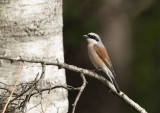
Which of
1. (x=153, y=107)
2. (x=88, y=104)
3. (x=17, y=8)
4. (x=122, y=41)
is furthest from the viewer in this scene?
(x=88, y=104)

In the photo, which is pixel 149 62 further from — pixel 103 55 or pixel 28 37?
pixel 28 37

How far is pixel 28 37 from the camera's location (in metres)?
3.43

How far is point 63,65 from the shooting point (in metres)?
3.04

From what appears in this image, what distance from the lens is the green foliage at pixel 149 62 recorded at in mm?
5965

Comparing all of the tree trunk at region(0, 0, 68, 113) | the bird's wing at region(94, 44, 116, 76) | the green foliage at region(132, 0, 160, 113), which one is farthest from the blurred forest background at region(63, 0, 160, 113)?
the tree trunk at region(0, 0, 68, 113)

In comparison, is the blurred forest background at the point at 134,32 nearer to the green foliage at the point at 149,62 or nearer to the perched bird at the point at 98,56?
the green foliage at the point at 149,62

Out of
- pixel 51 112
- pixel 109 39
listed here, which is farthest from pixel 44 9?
pixel 109 39

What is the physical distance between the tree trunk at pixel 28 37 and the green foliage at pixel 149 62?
104 inches

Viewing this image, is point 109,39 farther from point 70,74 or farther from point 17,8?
point 17,8

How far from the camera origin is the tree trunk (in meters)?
3.39

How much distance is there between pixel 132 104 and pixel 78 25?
362 centimetres

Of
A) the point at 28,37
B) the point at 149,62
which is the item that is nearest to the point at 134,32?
the point at 149,62

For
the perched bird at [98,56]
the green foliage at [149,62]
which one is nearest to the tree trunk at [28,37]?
the perched bird at [98,56]

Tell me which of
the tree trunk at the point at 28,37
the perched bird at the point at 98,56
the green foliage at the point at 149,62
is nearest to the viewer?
the tree trunk at the point at 28,37
